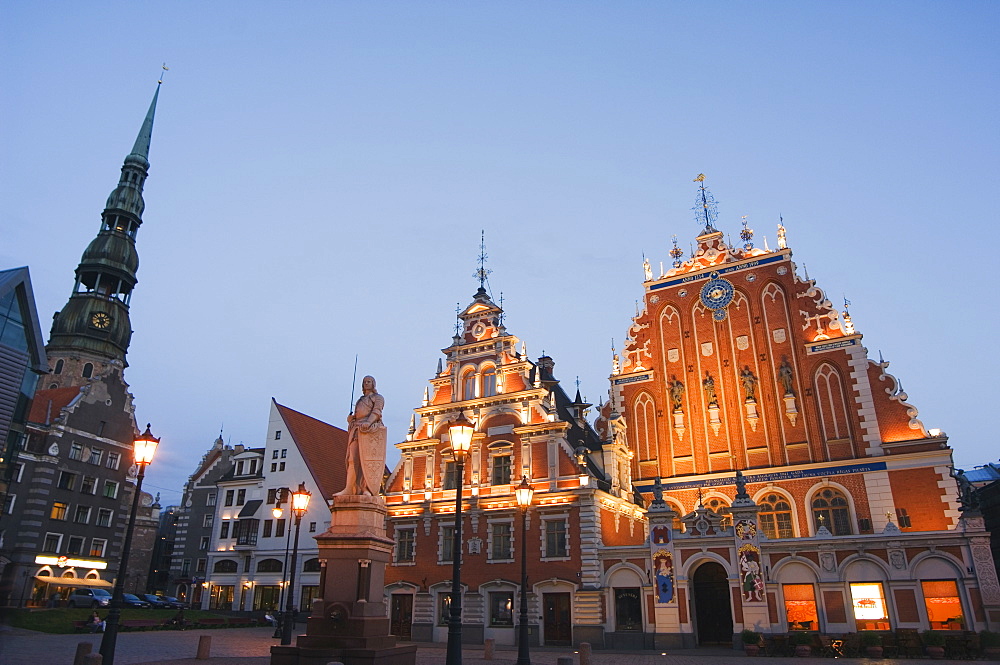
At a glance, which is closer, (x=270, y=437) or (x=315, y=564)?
(x=315, y=564)

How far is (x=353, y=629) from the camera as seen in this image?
12984 millimetres

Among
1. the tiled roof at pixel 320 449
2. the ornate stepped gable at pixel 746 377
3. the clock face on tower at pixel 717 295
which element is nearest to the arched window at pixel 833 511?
the ornate stepped gable at pixel 746 377

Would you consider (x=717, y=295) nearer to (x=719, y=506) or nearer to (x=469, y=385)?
(x=719, y=506)

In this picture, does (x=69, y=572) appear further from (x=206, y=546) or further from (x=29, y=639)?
(x=29, y=639)

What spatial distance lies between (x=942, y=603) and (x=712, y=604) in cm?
808

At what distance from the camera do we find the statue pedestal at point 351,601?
12.8 metres

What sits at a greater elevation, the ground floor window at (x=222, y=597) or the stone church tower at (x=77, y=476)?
the stone church tower at (x=77, y=476)

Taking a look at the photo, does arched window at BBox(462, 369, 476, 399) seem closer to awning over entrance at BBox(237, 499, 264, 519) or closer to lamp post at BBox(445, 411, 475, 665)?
lamp post at BBox(445, 411, 475, 665)

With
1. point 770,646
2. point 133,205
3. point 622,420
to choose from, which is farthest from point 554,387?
point 133,205

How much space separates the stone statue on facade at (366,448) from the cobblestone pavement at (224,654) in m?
5.71

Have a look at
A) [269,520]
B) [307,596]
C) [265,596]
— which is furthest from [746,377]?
[265,596]

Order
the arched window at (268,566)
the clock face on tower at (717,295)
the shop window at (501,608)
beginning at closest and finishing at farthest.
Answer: the shop window at (501,608)
the clock face on tower at (717,295)
the arched window at (268,566)

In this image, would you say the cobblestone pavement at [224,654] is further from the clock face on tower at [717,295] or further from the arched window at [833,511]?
the clock face on tower at [717,295]

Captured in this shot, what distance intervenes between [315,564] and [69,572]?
15.1 m
